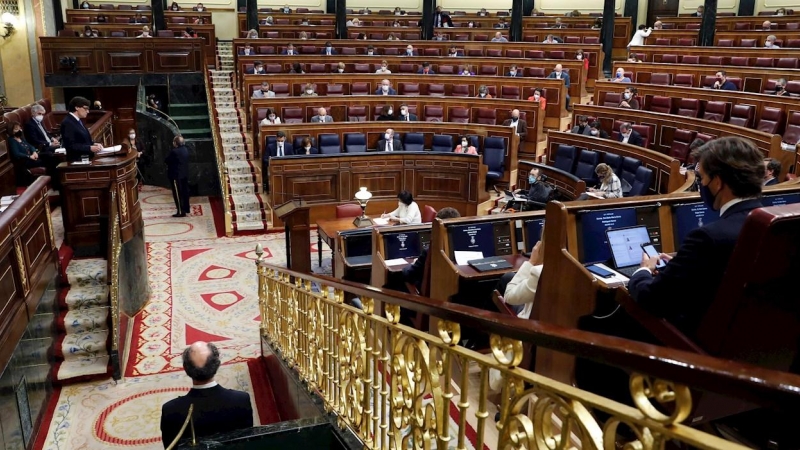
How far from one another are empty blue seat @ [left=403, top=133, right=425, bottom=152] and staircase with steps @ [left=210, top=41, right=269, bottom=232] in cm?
233

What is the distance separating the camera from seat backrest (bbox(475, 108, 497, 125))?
10898mm

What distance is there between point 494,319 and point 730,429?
48.4 inches

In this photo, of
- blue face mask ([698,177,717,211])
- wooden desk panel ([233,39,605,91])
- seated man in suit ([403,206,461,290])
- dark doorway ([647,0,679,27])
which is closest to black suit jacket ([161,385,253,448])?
blue face mask ([698,177,717,211])

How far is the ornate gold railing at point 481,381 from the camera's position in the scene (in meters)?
0.99

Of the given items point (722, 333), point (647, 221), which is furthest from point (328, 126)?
point (722, 333)

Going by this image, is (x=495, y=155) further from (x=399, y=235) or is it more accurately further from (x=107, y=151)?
(x=107, y=151)

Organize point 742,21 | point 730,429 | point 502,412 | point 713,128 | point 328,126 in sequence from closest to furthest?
1. point 502,412
2. point 730,429
3. point 713,128
4. point 328,126
5. point 742,21

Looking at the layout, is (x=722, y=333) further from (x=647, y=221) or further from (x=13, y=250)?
(x=13, y=250)

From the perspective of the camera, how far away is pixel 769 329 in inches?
73.9

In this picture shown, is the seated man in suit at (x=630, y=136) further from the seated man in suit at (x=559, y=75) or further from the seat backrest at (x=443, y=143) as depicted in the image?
the seated man in suit at (x=559, y=75)

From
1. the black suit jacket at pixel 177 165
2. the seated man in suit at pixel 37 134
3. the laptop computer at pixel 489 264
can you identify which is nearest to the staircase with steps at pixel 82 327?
the seated man in suit at pixel 37 134

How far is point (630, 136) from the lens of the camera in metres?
9.11

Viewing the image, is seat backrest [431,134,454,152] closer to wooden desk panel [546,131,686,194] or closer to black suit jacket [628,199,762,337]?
wooden desk panel [546,131,686,194]

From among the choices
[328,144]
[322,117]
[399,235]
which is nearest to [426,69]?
[322,117]
